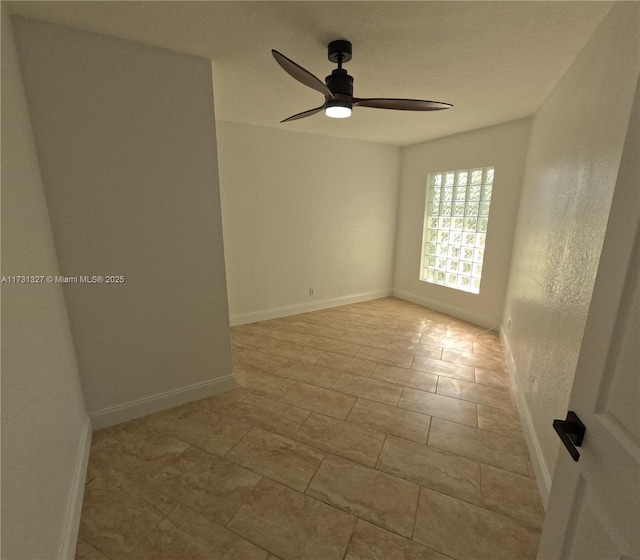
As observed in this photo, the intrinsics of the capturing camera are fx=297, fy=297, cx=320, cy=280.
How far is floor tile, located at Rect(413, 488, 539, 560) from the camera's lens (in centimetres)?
133

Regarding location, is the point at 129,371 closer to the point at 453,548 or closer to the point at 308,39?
the point at 453,548

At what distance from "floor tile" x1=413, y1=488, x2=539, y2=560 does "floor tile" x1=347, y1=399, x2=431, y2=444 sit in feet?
1.51

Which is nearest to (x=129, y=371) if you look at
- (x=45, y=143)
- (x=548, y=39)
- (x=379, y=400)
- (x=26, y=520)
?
(x=26, y=520)

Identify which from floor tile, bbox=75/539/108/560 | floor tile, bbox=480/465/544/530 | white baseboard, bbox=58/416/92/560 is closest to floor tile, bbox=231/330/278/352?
white baseboard, bbox=58/416/92/560

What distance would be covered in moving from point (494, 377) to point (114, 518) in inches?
115

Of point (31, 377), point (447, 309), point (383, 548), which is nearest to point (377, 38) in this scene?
point (31, 377)

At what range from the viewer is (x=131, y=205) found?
192 cm

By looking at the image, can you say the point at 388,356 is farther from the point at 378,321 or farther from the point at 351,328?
the point at 378,321

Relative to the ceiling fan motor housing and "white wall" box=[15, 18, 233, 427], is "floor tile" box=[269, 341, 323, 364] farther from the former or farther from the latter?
the ceiling fan motor housing

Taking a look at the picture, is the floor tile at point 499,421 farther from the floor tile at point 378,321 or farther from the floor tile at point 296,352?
the floor tile at point 378,321

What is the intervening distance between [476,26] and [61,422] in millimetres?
2956

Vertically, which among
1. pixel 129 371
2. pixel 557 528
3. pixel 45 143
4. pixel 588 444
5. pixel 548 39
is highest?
pixel 548 39

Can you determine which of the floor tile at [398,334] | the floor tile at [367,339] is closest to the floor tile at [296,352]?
the floor tile at [367,339]

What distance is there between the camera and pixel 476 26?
1594 millimetres
